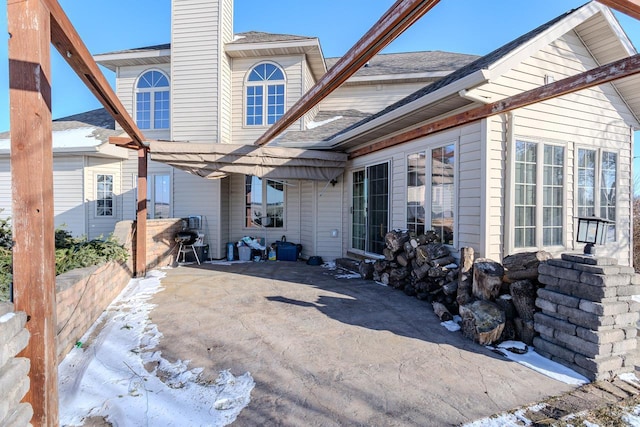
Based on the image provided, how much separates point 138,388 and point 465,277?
12.3 ft

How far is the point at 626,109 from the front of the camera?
605cm

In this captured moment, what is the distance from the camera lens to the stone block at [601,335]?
112 inches

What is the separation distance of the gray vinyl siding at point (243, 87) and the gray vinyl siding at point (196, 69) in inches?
26.8

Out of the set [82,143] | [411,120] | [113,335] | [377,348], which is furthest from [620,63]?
[82,143]

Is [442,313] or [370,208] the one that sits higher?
[370,208]

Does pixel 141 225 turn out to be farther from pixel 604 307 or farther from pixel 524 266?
pixel 604 307

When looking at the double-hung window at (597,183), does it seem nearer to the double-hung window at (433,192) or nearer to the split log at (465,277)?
the double-hung window at (433,192)

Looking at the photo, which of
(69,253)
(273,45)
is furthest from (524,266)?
(273,45)

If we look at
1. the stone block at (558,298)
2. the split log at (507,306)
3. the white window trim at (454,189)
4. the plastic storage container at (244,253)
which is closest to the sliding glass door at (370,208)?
the white window trim at (454,189)

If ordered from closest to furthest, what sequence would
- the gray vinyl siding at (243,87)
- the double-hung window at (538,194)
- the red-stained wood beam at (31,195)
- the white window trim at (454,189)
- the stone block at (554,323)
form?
the red-stained wood beam at (31,195) → the stone block at (554,323) → the double-hung window at (538,194) → the white window trim at (454,189) → the gray vinyl siding at (243,87)

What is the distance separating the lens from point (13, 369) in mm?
1611

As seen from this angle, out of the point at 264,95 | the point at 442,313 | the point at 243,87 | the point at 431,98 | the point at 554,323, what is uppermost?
the point at 243,87

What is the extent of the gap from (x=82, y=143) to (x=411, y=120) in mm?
9050

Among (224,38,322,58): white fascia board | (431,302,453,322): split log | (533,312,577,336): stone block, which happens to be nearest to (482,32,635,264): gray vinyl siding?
(431,302,453,322): split log
